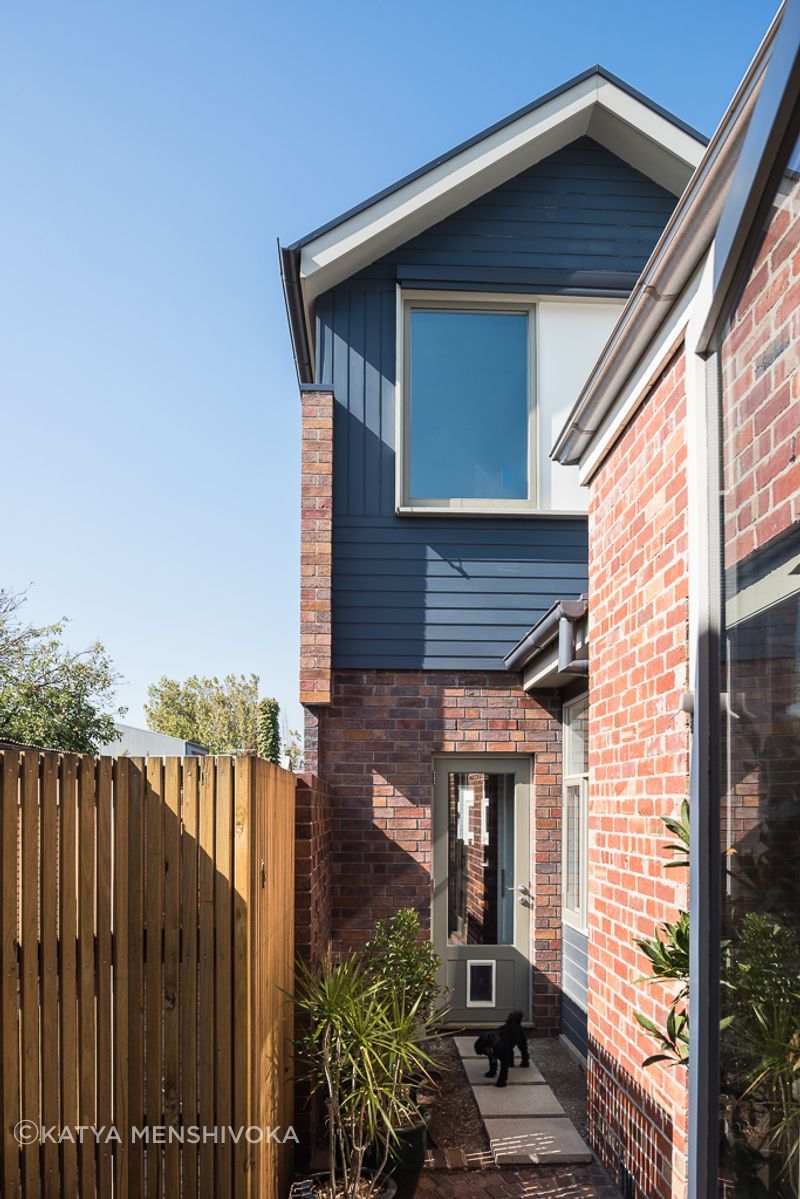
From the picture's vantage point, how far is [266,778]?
388 centimetres

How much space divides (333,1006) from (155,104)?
705 centimetres

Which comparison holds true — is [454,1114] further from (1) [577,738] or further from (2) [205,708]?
(2) [205,708]

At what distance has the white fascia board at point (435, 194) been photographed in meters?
7.24

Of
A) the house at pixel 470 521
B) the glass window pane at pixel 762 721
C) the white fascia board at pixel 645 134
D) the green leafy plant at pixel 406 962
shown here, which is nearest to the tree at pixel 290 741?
the house at pixel 470 521

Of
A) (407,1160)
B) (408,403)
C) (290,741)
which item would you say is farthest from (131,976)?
(290,741)

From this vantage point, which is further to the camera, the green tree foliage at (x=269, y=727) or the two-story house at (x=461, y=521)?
the green tree foliage at (x=269, y=727)

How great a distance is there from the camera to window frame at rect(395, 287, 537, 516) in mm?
7453

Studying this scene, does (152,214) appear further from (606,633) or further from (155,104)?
(606,633)

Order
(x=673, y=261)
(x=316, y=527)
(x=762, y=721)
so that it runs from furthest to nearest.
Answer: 1. (x=316, y=527)
2. (x=673, y=261)
3. (x=762, y=721)

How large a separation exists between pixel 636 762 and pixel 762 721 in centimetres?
254

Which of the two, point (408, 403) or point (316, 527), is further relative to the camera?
point (408, 403)

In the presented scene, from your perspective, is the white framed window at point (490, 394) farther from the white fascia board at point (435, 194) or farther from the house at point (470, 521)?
the white fascia board at point (435, 194)

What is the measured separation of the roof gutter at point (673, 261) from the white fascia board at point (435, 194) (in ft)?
10.8

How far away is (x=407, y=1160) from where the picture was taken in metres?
4.36
